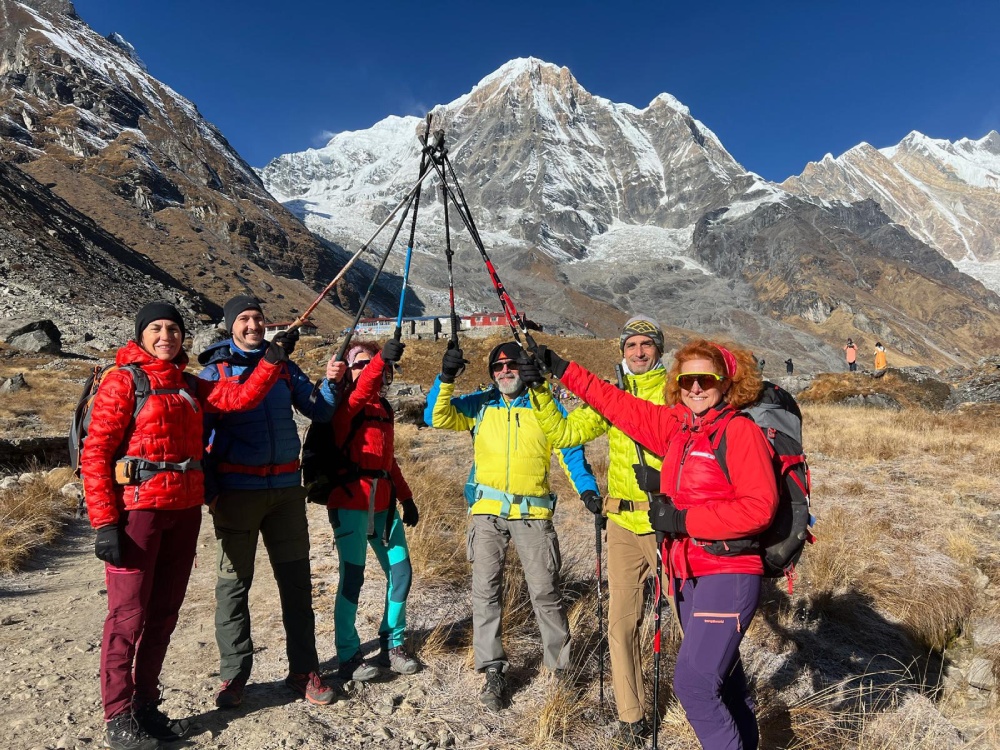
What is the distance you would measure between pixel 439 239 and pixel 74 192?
8185 centimetres

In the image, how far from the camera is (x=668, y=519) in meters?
2.79

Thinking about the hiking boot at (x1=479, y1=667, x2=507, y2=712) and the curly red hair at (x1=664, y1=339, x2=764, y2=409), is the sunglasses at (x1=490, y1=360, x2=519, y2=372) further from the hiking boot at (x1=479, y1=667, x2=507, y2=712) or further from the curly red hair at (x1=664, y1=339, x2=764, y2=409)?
the hiking boot at (x1=479, y1=667, x2=507, y2=712)

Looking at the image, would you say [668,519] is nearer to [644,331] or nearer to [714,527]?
[714,527]

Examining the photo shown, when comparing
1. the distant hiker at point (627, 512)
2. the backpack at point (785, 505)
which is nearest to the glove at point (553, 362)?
the distant hiker at point (627, 512)

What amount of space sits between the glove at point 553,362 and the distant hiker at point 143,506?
1.59m

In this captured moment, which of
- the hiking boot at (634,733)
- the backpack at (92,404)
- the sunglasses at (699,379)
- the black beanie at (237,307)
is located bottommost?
the hiking boot at (634,733)

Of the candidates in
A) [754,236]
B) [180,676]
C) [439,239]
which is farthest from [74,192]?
[754,236]

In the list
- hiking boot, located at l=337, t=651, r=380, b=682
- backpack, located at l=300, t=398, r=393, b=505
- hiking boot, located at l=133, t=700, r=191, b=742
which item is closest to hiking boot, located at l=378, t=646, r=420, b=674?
hiking boot, located at l=337, t=651, r=380, b=682

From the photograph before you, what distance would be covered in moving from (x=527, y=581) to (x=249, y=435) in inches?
80.4

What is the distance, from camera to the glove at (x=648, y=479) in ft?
10.3

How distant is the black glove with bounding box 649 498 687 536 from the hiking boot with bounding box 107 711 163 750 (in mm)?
2919

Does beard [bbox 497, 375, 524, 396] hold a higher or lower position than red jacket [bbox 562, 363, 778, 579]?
higher

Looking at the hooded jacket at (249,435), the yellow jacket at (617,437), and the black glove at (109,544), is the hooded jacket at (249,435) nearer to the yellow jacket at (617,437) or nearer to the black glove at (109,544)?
the black glove at (109,544)

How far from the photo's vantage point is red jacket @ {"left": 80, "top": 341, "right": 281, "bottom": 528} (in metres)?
3.01
